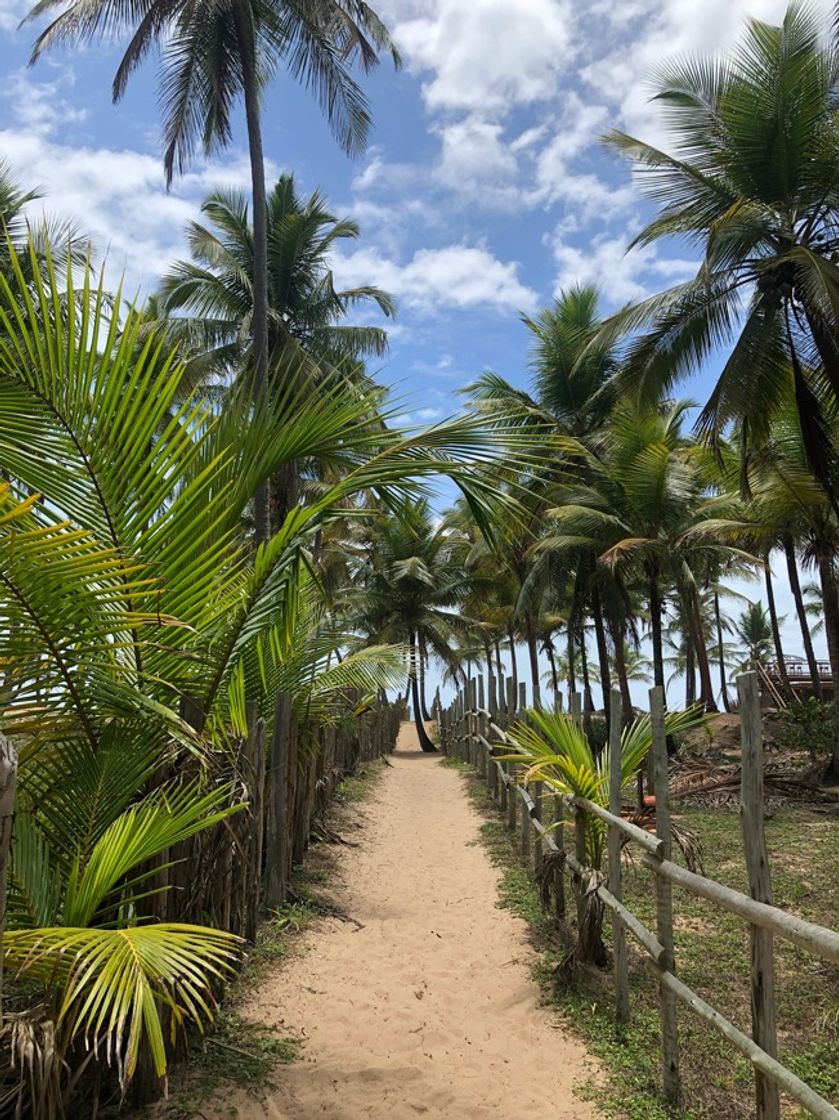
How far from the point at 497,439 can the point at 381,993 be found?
332 centimetres

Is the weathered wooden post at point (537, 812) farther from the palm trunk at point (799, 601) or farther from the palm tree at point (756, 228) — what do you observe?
the palm trunk at point (799, 601)

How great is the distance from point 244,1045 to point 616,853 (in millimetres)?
2067

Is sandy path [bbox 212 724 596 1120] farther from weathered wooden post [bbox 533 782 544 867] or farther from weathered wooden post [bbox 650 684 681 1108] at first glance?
weathered wooden post [bbox 533 782 544 867]

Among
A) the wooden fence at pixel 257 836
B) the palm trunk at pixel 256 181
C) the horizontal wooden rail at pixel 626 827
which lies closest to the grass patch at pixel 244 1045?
the wooden fence at pixel 257 836

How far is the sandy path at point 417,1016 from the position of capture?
11.1ft

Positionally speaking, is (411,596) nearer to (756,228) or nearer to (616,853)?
(756,228)

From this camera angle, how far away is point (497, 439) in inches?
127

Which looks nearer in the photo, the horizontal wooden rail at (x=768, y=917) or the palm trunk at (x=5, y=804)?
the palm trunk at (x=5, y=804)

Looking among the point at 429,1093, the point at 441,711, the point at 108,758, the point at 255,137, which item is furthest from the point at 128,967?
the point at 441,711

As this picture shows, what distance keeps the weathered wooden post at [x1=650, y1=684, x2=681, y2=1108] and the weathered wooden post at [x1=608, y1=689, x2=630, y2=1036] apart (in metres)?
0.56

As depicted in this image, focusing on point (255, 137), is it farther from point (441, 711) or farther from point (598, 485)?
point (441, 711)

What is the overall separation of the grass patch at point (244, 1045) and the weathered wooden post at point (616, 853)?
1.61 m

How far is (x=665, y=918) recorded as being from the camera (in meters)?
3.50

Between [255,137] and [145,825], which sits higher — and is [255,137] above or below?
above
